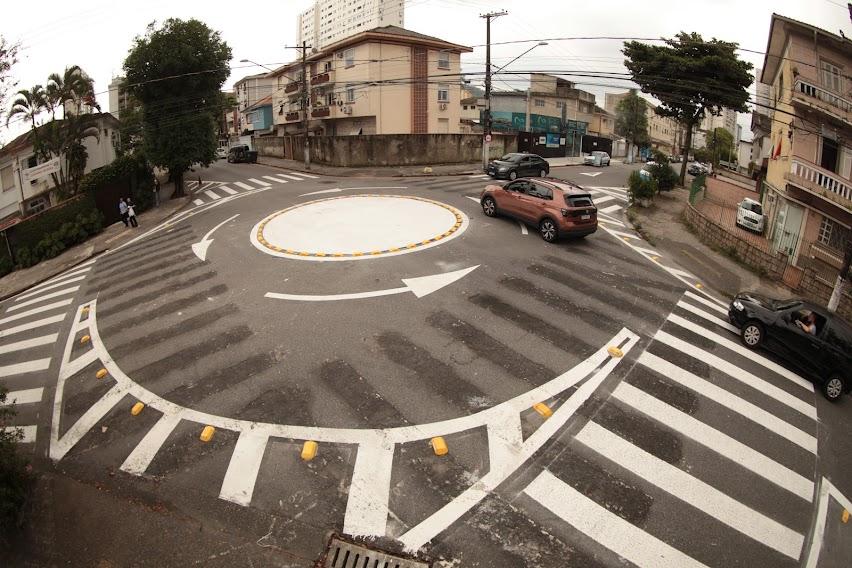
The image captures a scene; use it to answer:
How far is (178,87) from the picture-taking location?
25859 mm

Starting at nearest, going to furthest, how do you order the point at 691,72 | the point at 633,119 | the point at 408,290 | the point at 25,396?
1. the point at 25,396
2. the point at 408,290
3. the point at 691,72
4. the point at 633,119

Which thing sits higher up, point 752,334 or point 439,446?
point 752,334

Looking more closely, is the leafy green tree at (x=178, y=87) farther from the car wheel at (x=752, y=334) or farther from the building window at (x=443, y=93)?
the car wheel at (x=752, y=334)

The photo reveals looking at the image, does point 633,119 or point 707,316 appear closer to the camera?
point 707,316

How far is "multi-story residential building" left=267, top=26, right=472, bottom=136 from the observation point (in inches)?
1558

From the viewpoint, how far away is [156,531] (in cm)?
582

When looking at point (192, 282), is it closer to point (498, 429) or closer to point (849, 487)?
point (498, 429)

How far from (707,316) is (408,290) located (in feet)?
27.6

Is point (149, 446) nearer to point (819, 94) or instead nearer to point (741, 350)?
point (741, 350)

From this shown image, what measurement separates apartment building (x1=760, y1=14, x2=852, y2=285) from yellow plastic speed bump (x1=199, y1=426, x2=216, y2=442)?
2312 cm

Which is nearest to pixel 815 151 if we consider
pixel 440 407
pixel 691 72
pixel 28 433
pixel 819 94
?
pixel 819 94

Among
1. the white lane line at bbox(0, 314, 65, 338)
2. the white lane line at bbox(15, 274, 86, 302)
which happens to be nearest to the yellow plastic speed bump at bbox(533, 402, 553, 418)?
the white lane line at bbox(0, 314, 65, 338)

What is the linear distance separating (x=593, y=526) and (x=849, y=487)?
16.0 ft

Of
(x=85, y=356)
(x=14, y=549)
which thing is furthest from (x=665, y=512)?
(x=85, y=356)
